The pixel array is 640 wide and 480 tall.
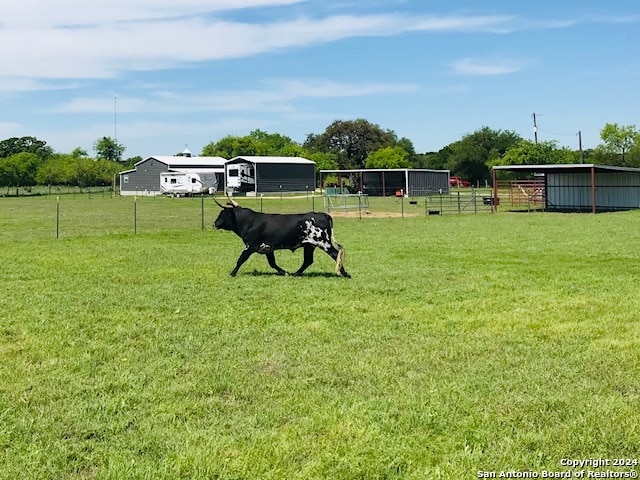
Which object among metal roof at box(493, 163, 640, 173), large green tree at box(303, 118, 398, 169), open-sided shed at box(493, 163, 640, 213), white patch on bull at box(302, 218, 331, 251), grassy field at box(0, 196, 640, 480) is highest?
large green tree at box(303, 118, 398, 169)

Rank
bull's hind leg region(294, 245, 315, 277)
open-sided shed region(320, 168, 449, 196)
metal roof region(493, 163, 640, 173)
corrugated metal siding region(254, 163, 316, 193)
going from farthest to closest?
corrugated metal siding region(254, 163, 316, 193)
open-sided shed region(320, 168, 449, 196)
metal roof region(493, 163, 640, 173)
bull's hind leg region(294, 245, 315, 277)

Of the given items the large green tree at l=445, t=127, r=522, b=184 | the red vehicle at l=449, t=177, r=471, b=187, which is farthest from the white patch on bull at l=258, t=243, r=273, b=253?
the large green tree at l=445, t=127, r=522, b=184

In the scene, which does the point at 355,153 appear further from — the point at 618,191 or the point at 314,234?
the point at 314,234

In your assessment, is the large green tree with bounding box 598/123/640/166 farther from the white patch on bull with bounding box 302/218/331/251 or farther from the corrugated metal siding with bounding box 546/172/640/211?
the white patch on bull with bounding box 302/218/331/251

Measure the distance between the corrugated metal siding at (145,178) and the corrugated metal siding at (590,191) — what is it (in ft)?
154

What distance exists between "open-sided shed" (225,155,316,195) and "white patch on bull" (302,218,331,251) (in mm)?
57218

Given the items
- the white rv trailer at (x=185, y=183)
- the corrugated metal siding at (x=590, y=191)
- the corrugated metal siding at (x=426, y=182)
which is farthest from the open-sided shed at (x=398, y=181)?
the corrugated metal siding at (x=590, y=191)

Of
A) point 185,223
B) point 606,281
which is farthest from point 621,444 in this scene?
point 185,223

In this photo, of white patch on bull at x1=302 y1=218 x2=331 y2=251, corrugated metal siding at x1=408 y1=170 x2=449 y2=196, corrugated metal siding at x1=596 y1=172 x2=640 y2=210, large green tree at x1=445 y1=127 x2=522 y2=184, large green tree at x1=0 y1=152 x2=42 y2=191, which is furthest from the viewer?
large green tree at x1=445 y1=127 x2=522 y2=184

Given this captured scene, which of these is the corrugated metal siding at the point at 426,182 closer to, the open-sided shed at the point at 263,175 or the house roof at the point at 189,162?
the open-sided shed at the point at 263,175

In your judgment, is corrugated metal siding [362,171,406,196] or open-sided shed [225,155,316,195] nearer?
corrugated metal siding [362,171,406,196]

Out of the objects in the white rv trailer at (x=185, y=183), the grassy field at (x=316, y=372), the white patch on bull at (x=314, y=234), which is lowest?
the grassy field at (x=316, y=372)

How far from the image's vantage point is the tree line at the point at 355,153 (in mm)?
84688

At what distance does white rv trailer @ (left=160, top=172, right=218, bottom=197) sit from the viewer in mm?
70000
